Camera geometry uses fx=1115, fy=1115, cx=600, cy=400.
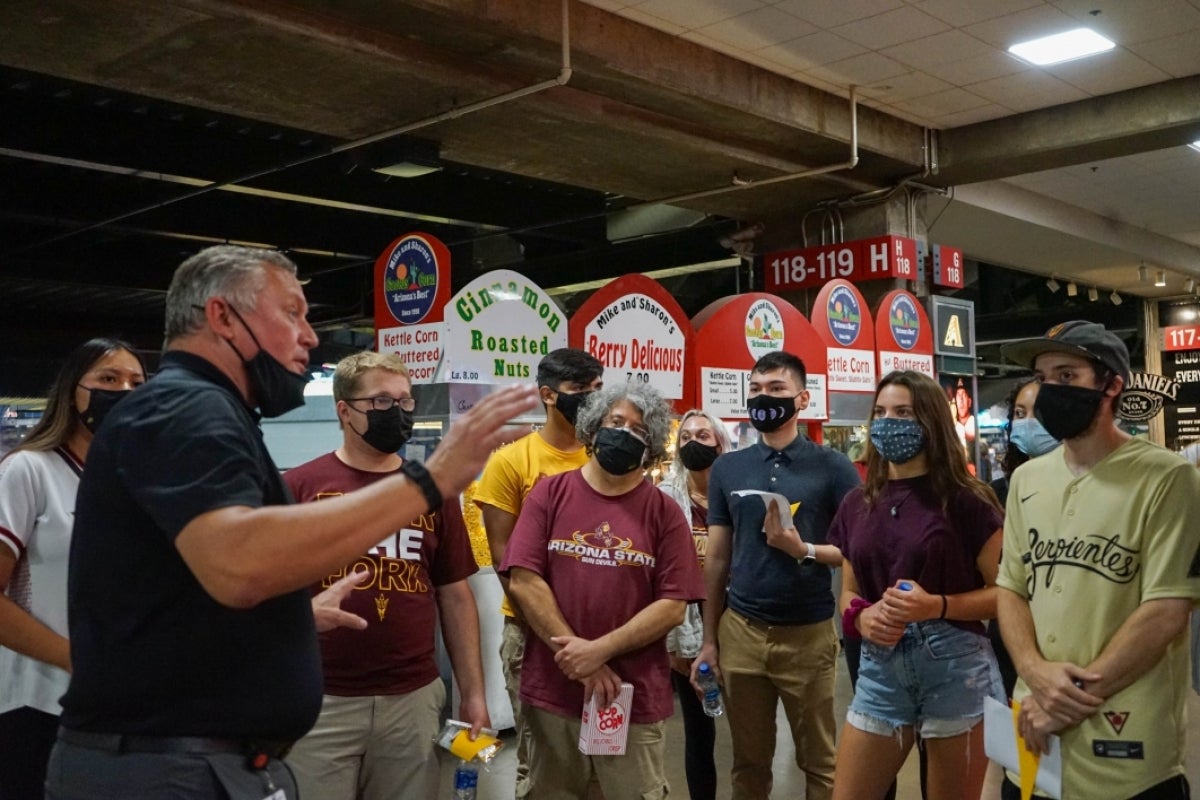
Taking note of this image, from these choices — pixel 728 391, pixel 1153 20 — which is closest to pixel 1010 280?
pixel 1153 20

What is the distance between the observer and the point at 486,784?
5141 millimetres

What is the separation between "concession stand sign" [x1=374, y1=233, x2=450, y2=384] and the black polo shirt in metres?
3.42

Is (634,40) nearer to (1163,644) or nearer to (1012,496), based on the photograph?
(1012,496)

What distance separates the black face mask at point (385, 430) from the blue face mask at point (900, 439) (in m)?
1.41

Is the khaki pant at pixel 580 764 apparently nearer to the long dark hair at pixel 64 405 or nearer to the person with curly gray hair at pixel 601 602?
the person with curly gray hair at pixel 601 602

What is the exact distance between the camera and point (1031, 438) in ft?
14.4

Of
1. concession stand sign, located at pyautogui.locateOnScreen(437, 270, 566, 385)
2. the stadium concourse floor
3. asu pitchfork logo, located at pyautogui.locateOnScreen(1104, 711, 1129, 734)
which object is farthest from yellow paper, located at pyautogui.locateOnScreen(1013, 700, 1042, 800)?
concession stand sign, located at pyautogui.locateOnScreen(437, 270, 566, 385)

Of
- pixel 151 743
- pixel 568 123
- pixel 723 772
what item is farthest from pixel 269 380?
pixel 568 123

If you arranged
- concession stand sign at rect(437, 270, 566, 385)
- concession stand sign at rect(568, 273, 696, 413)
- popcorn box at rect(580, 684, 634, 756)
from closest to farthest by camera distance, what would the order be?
popcorn box at rect(580, 684, 634, 756) < concession stand sign at rect(437, 270, 566, 385) < concession stand sign at rect(568, 273, 696, 413)

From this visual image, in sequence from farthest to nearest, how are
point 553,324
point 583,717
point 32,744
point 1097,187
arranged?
1. point 1097,187
2. point 553,324
3. point 583,717
4. point 32,744

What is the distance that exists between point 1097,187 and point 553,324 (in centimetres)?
737

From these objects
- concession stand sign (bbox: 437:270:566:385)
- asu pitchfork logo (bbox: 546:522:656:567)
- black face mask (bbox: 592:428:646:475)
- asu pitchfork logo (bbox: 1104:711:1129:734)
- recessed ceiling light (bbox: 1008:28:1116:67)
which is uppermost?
recessed ceiling light (bbox: 1008:28:1116:67)

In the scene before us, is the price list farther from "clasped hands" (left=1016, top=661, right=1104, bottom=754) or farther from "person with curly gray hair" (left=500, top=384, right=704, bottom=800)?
"clasped hands" (left=1016, top=661, right=1104, bottom=754)

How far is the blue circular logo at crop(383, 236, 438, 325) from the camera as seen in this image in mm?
5297
